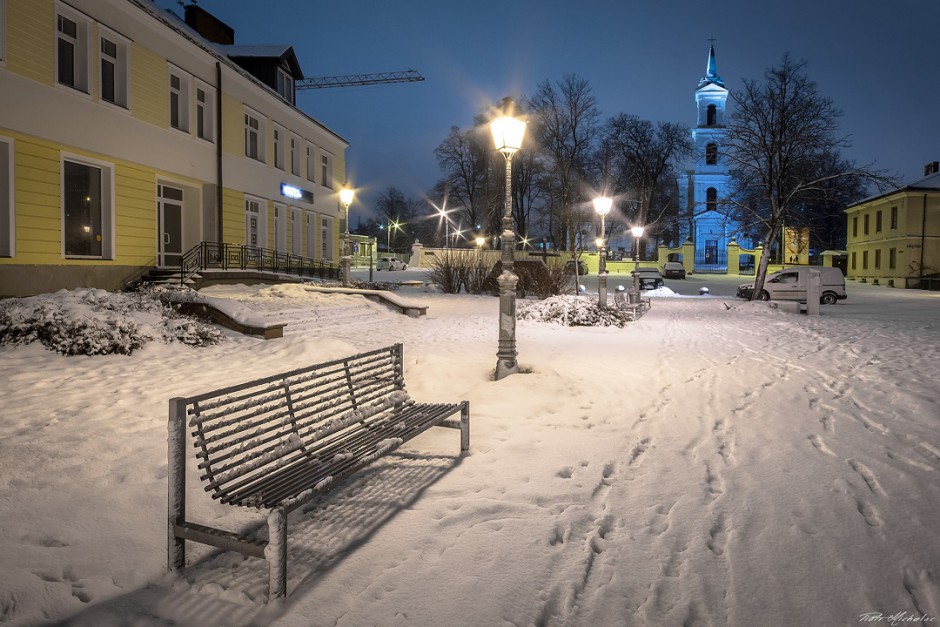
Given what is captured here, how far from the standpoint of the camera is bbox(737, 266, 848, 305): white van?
85.6 feet

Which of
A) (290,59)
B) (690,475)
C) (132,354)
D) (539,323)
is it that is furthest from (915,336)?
(290,59)

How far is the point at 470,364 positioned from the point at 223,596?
6441 millimetres

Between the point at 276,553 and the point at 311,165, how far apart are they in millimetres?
29277

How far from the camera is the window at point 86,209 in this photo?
49.9 ft

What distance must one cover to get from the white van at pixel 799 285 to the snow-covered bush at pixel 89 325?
2383 centimetres

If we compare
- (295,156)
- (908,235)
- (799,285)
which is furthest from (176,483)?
(908,235)

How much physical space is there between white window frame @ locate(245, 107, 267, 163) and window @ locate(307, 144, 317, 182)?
16.1ft

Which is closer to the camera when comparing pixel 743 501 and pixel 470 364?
pixel 743 501

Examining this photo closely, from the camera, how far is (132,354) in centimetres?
934

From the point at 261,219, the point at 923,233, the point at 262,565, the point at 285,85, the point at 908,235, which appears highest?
the point at 285,85

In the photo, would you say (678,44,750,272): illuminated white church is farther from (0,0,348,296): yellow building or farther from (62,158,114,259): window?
(62,158,114,259): window

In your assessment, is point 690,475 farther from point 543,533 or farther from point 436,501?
point 436,501

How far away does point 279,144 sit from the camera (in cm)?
2659

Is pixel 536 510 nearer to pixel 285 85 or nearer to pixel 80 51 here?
pixel 80 51
